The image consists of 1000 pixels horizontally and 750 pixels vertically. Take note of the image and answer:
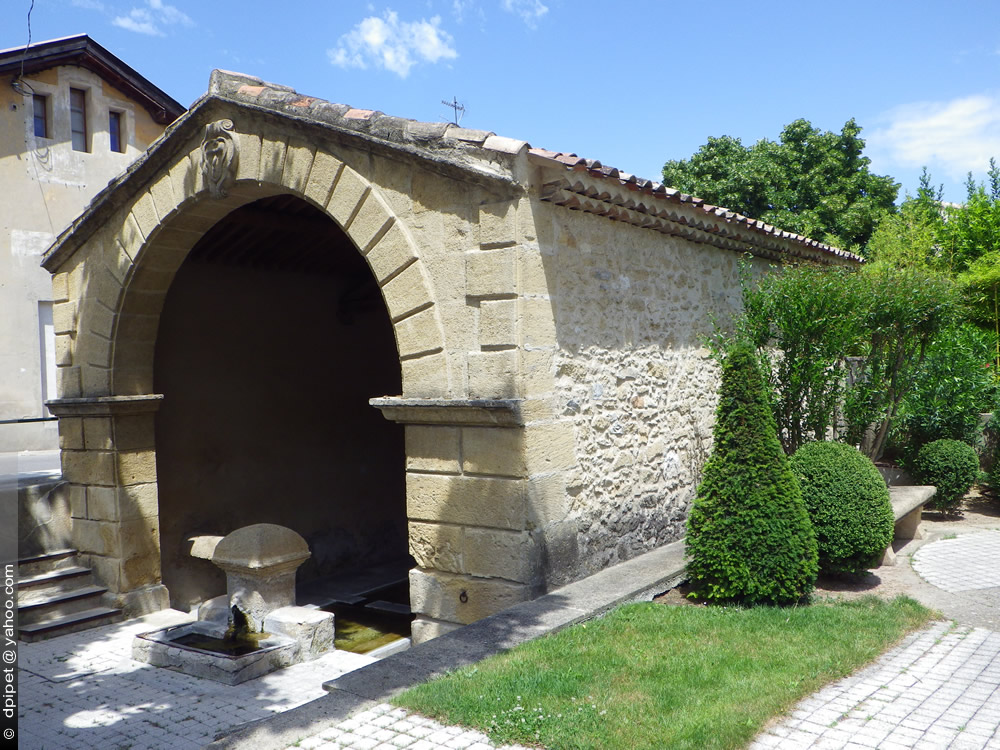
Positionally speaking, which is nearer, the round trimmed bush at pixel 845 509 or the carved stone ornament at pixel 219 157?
the round trimmed bush at pixel 845 509

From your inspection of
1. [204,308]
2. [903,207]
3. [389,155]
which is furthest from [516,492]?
[903,207]

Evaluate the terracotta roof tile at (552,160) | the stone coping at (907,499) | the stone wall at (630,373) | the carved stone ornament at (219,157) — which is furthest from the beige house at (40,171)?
the stone coping at (907,499)

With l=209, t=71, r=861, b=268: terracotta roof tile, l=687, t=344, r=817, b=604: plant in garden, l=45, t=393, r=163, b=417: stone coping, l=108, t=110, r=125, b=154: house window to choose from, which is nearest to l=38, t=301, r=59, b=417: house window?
l=108, t=110, r=125, b=154: house window

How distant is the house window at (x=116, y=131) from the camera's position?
52.4 feet

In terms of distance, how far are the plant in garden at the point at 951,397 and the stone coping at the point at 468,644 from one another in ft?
17.6

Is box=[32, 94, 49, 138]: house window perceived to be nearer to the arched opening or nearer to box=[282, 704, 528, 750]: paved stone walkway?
the arched opening

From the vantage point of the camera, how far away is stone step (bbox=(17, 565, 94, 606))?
24.7ft

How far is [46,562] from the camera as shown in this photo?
7977 mm

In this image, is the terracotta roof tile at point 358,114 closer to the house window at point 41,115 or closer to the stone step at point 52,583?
the stone step at point 52,583

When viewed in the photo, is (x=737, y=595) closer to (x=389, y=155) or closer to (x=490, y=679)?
(x=490, y=679)

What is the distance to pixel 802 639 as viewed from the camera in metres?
4.84

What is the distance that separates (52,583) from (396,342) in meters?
4.04

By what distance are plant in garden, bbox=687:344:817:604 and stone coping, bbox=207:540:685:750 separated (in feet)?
1.65

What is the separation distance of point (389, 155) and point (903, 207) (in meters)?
14.2
